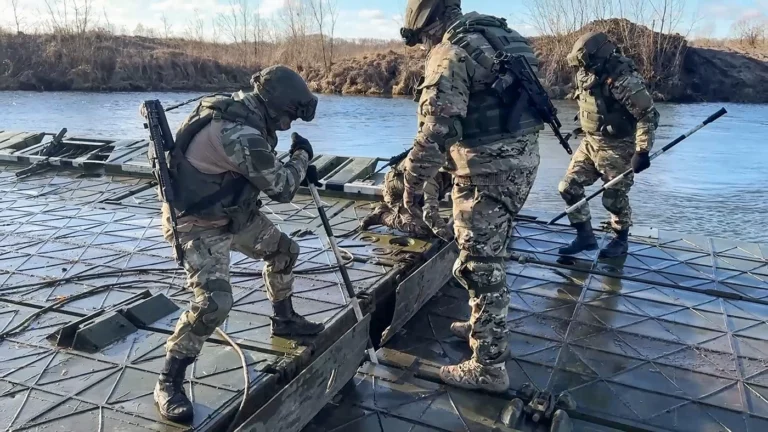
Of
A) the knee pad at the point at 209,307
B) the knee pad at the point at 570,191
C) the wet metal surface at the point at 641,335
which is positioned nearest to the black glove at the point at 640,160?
the knee pad at the point at 570,191

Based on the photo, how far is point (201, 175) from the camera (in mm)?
3543

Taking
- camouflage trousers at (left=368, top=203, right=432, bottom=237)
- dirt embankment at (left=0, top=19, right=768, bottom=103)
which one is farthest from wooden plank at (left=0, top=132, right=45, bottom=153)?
dirt embankment at (left=0, top=19, right=768, bottom=103)

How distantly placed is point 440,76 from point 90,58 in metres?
37.5

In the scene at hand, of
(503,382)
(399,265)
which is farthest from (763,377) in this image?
(399,265)

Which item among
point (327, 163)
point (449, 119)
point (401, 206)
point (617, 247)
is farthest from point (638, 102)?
point (327, 163)

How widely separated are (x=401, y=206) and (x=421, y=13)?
2871 millimetres

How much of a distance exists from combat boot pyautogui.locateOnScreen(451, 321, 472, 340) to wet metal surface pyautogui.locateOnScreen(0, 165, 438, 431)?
0.74m

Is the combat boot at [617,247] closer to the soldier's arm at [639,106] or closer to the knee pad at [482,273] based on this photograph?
the soldier's arm at [639,106]

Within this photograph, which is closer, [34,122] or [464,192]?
[464,192]

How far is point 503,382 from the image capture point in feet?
13.7

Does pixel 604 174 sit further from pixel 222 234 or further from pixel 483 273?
pixel 222 234

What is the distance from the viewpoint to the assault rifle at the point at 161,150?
344 centimetres

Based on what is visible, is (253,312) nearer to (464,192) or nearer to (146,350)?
A: (146,350)

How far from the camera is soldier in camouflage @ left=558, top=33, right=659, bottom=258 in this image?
6.04 m
